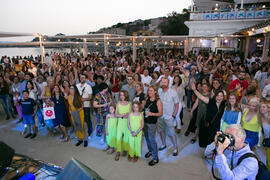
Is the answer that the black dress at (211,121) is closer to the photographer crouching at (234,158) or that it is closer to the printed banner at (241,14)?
the photographer crouching at (234,158)

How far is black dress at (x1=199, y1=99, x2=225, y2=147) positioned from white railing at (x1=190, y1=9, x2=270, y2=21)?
20426mm

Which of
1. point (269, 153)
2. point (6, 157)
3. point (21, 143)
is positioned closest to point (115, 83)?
point (21, 143)

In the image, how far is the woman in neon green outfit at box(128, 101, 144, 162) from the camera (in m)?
3.61

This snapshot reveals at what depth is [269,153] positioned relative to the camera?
9.75ft

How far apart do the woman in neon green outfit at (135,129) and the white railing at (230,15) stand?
2134cm

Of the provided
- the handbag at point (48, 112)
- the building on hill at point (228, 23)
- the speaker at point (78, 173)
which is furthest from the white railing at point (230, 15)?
the speaker at point (78, 173)

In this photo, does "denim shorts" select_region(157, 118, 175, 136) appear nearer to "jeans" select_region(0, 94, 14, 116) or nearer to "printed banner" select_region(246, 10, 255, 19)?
"jeans" select_region(0, 94, 14, 116)

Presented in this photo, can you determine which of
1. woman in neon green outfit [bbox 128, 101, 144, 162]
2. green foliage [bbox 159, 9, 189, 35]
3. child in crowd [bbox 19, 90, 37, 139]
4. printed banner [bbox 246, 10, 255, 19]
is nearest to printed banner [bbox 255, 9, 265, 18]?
printed banner [bbox 246, 10, 255, 19]

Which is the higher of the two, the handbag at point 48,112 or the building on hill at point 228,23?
the building on hill at point 228,23

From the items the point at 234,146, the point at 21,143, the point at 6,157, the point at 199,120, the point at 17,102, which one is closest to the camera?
the point at 234,146

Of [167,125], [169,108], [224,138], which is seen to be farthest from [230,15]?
[224,138]

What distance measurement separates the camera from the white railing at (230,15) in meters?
18.9

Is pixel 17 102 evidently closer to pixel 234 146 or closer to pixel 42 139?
pixel 42 139

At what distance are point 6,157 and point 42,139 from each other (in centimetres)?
283
